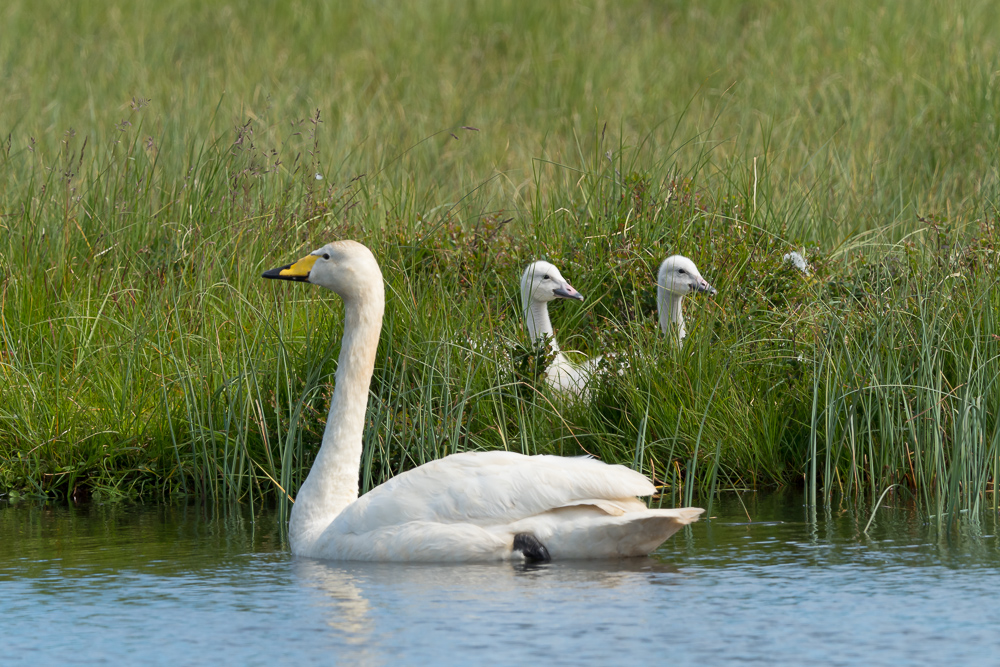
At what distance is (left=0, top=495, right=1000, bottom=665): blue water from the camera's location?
16.4 ft

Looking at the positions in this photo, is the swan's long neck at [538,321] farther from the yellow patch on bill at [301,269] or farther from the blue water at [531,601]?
the blue water at [531,601]

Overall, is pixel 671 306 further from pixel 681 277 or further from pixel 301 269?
pixel 301 269

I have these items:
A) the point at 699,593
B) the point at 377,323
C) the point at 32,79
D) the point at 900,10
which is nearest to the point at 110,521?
the point at 377,323

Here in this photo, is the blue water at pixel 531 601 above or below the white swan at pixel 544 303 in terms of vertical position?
below

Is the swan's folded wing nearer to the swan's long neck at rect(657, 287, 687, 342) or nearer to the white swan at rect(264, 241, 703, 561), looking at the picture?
the white swan at rect(264, 241, 703, 561)

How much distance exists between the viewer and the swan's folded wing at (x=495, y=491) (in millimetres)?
6273

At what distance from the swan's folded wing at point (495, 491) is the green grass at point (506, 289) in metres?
0.70

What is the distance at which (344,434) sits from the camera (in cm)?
677

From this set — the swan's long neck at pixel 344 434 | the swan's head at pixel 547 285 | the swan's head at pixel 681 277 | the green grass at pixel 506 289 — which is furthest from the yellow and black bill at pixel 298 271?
the swan's head at pixel 681 277

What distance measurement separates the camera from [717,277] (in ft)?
30.6

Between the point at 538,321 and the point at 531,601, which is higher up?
the point at 538,321

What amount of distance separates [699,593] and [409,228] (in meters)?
4.58

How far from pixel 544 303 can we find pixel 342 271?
256 cm

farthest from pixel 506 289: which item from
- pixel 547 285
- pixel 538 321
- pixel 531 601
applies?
pixel 531 601
